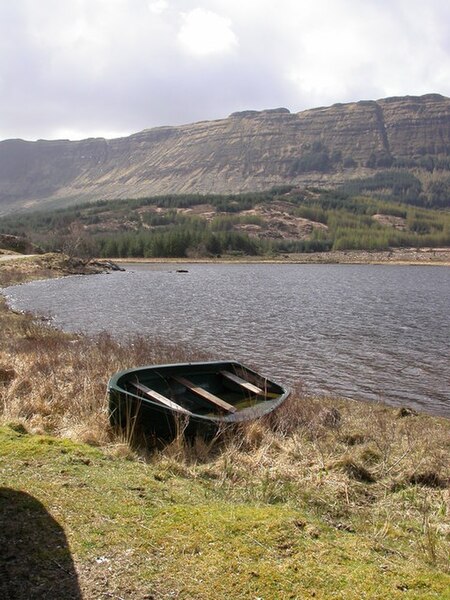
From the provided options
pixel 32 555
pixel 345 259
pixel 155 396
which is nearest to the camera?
pixel 32 555

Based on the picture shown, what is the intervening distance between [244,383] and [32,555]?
28.1 feet

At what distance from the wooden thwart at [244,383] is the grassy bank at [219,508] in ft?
2.80

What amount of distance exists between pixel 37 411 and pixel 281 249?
16021 centimetres

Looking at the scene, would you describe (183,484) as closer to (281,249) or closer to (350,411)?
(350,411)

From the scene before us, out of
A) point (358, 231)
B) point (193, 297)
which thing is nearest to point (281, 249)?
point (358, 231)

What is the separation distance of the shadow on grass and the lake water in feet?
43.8

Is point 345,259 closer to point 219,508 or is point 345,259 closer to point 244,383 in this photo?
point 244,383

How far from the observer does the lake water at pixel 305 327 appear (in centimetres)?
1992

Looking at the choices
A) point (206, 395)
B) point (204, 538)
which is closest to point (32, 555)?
point (204, 538)

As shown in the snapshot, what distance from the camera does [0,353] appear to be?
15977mm

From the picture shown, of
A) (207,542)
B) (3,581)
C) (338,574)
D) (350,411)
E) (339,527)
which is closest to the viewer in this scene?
(3,581)

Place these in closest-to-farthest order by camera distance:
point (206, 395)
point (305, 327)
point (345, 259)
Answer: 1. point (206, 395)
2. point (305, 327)
3. point (345, 259)

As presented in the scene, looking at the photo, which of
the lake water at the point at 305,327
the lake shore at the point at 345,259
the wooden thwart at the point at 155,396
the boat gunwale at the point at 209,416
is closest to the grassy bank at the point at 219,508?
the boat gunwale at the point at 209,416

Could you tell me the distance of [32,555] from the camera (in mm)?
4652
